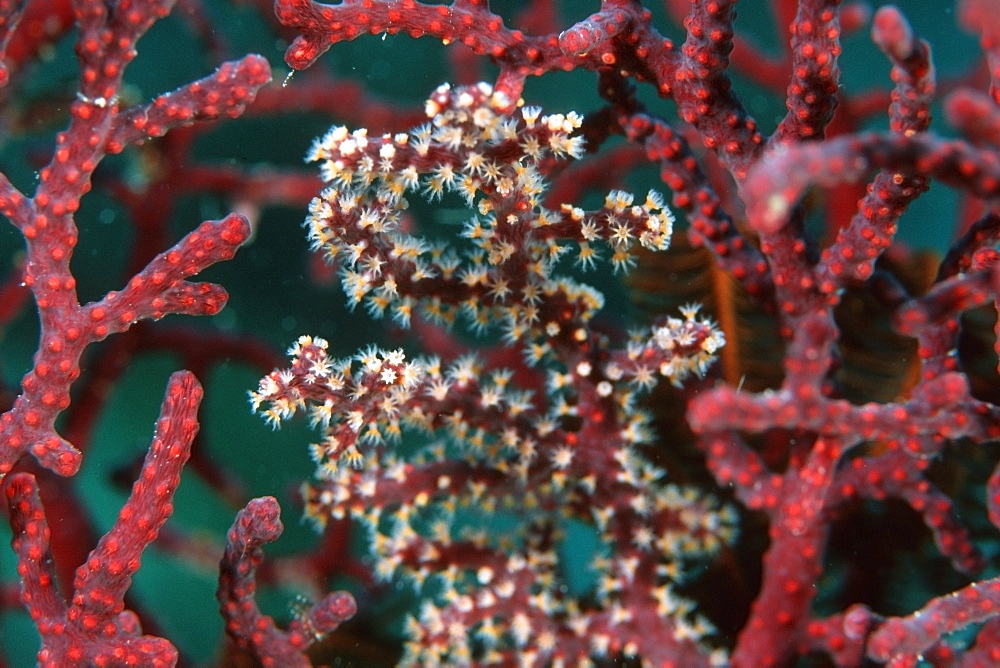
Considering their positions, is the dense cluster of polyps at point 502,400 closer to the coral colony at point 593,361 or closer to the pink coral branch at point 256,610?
the coral colony at point 593,361

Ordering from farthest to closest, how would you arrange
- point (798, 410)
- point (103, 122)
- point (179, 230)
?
point (179, 230) < point (103, 122) < point (798, 410)

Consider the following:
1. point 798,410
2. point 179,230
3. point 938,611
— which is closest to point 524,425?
point 798,410

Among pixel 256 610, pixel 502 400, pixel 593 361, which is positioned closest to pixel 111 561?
pixel 256 610

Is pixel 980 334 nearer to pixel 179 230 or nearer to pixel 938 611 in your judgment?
pixel 938 611

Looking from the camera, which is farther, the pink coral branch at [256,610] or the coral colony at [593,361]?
the pink coral branch at [256,610]

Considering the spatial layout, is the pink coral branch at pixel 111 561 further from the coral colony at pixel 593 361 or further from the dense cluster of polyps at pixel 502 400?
the dense cluster of polyps at pixel 502 400

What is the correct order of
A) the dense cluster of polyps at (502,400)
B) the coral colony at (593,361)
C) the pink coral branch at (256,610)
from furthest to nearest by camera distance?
the pink coral branch at (256,610) < the dense cluster of polyps at (502,400) < the coral colony at (593,361)

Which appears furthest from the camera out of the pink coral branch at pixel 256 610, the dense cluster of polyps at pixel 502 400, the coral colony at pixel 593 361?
the pink coral branch at pixel 256 610

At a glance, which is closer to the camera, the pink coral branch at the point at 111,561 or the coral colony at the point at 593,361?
the coral colony at the point at 593,361

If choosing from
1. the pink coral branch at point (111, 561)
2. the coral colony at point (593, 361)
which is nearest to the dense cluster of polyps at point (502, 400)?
the coral colony at point (593, 361)
